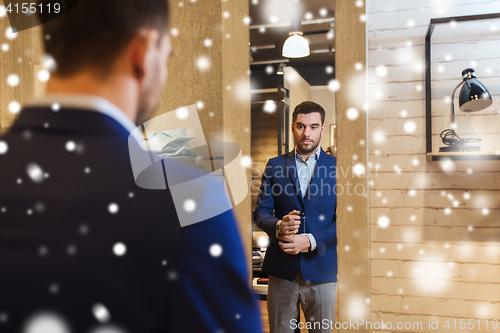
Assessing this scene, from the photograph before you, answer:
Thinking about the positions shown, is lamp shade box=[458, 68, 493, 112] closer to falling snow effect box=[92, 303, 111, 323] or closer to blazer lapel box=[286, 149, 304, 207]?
blazer lapel box=[286, 149, 304, 207]

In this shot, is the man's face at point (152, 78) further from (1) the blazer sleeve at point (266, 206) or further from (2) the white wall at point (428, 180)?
(2) the white wall at point (428, 180)

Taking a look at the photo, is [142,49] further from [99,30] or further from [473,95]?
[473,95]

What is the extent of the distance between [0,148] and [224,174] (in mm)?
424

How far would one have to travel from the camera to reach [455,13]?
1510mm

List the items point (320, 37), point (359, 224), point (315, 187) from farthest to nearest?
point (320, 37) < point (315, 187) < point (359, 224)

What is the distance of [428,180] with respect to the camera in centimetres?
153

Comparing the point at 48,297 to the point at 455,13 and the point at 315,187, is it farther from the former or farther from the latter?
the point at 455,13

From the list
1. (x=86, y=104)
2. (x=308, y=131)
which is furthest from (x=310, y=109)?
(x=86, y=104)

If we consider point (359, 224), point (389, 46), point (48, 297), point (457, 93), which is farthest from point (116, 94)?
point (457, 93)

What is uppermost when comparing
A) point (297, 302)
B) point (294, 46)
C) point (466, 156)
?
point (294, 46)

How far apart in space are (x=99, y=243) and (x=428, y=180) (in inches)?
59.7

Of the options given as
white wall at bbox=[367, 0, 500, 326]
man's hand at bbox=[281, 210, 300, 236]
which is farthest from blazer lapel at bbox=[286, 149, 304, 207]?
white wall at bbox=[367, 0, 500, 326]

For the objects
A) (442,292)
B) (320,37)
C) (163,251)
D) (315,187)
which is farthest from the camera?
(320,37)

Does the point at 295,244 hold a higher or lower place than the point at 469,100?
lower
